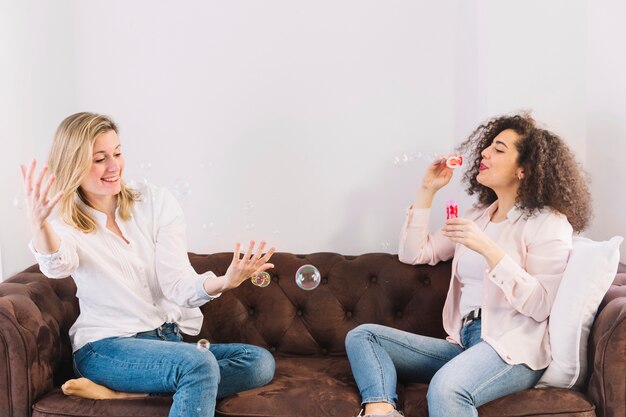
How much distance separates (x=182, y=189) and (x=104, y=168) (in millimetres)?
657

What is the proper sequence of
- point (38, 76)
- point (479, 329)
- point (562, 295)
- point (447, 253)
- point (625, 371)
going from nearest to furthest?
point (625, 371), point (562, 295), point (479, 329), point (447, 253), point (38, 76)

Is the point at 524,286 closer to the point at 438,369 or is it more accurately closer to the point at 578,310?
the point at 578,310

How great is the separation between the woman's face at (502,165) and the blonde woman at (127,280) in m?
0.85

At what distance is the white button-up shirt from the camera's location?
244 centimetres

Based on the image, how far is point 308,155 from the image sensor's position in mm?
3145

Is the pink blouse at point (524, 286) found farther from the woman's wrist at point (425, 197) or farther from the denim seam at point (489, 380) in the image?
the woman's wrist at point (425, 197)

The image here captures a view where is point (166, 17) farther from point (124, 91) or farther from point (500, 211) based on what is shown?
point (500, 211)

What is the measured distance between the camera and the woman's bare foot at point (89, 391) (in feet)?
7.54

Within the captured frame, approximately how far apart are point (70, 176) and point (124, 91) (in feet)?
2.77

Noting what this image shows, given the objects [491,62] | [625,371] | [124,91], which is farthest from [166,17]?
[625,371]

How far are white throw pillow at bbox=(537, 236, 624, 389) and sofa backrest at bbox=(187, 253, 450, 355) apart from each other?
1.90ft

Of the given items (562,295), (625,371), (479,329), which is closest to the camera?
(625,371)

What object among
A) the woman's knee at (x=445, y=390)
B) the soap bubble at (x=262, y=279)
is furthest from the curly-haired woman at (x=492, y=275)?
the soap bubble at (x=262, y=279)

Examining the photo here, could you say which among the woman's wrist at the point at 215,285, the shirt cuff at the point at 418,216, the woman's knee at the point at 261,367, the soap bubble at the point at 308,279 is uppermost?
the shirt cuff at the point at 418,216
